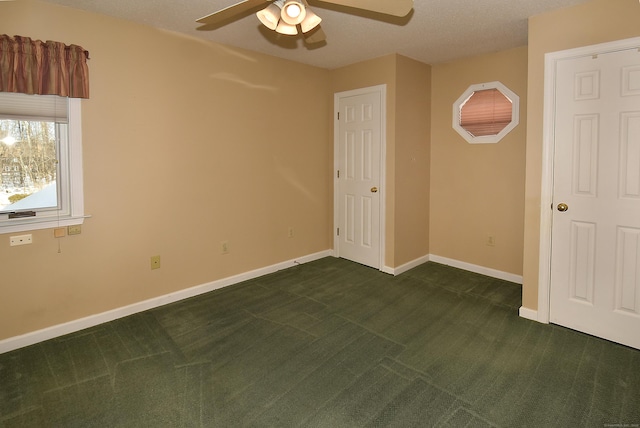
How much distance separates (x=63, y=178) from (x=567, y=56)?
3.87 meters

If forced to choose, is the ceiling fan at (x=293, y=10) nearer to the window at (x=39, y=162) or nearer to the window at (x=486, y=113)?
the window at (x=39, y=162)

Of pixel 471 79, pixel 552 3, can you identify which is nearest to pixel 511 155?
pixel 471 79

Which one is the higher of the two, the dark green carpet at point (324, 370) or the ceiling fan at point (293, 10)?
the ceiling fan at point (293, 10)

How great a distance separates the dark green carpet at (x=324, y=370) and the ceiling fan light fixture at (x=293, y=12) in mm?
2056

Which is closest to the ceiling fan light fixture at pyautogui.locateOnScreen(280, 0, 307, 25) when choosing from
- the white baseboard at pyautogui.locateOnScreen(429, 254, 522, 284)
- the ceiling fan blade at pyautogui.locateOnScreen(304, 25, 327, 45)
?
the ceiling fan blade at pyautogui.locateOnScreen(304, 25, 327, 45)

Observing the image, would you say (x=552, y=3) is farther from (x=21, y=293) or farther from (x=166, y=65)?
(x=21, y=293)

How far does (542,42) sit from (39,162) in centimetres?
388

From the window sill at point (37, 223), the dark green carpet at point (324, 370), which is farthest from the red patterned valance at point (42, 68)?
the dark green carpet at point (324, 370)

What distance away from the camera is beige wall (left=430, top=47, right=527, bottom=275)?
3.85 meters

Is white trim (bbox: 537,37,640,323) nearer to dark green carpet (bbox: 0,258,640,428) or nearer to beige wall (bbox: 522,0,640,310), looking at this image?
beige wall (bbox: 522,0,640,310)

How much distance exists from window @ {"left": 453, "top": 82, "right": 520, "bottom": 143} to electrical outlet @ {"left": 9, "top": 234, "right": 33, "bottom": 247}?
4161mm

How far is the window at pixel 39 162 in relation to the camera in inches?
102

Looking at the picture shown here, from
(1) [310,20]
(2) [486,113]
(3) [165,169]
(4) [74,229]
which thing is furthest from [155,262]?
(2) [486,113]

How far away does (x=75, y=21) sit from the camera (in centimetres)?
274
